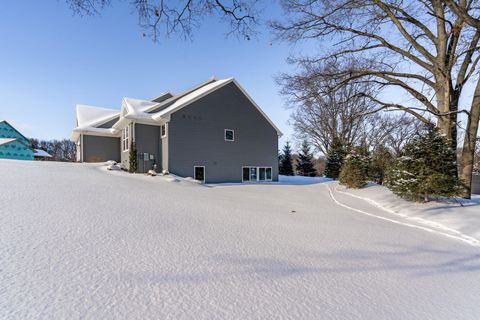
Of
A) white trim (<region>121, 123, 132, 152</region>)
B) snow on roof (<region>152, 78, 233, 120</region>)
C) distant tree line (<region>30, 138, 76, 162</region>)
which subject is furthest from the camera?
distant tree line (<region>30, 138, 76, 162</region>)

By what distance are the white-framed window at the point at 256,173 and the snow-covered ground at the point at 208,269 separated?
498 inches

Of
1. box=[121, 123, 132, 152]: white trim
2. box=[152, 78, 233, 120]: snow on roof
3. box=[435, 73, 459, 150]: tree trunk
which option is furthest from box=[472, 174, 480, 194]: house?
box=[121, 123, 132, 152]: white trim

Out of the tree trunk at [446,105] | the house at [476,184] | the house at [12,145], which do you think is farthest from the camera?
the house at [12,145]

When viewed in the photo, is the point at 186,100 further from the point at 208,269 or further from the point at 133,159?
the point at 208,269

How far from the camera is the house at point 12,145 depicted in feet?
73.0

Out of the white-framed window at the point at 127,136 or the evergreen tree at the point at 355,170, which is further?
the white-framed window at the point at 127,136

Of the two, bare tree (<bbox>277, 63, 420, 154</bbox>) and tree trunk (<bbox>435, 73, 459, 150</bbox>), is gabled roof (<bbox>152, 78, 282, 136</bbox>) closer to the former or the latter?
bare tree (<bbox>277, 63, 420, 154</bbox>)

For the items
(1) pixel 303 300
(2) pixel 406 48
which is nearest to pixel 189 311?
(1) pixel 303 300

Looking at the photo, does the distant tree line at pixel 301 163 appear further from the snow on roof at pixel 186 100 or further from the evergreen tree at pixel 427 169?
the evergreen tree at pixel 427 169

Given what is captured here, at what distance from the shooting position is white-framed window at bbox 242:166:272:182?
16.9 m

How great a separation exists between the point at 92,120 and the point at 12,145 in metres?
10.0

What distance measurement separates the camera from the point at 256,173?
17.4 m

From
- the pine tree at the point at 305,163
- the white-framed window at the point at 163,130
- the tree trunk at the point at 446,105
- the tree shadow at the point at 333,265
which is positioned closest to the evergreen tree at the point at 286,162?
the pine tree at the point at 305,163

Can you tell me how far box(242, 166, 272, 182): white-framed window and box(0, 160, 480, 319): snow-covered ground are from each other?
1266 cm
